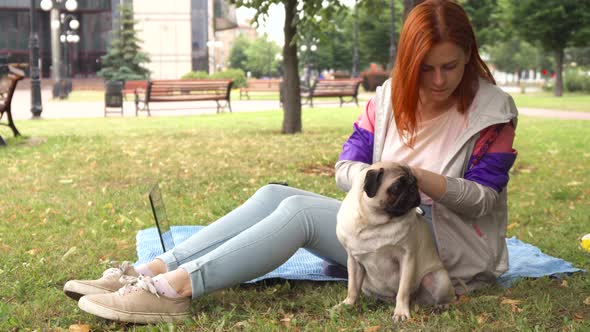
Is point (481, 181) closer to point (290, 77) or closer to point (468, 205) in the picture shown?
point (468, 205)

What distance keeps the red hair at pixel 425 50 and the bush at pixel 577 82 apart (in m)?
34.9

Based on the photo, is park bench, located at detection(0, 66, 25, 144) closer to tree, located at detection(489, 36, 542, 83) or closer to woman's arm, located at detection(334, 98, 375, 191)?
woman's arm, located at detection(334, 98, 375, 191)

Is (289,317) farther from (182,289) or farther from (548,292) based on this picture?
(548,292)

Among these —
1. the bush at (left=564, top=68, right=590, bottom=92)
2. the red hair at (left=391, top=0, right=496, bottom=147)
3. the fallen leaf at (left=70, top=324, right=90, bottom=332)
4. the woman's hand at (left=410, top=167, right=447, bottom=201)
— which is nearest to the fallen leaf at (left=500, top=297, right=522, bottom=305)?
the woman's hand at (left=410, top=167, right=447, bottom=201)

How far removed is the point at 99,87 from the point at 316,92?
28.5m

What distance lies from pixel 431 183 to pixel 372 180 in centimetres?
37

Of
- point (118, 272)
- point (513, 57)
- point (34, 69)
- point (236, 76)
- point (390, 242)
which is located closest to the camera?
point (390, 242)

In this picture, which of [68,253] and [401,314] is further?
[68,253]

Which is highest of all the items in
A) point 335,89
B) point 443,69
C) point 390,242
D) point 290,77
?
point 443,69

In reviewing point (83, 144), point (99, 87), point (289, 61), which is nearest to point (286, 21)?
point (289, 61)

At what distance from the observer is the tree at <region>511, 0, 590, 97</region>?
32781mm

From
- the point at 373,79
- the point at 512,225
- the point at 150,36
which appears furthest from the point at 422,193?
the point at 150,36

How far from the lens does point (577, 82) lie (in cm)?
3628

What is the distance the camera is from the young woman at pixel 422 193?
308cm
